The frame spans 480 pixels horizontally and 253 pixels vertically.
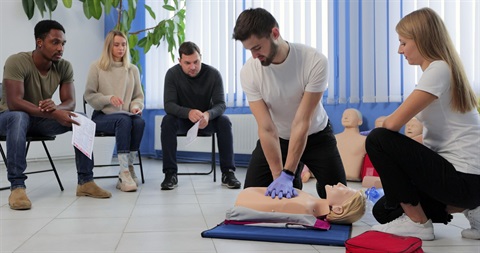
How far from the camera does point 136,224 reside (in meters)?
1.96

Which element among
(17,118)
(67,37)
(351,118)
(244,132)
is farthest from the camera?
(67,37)

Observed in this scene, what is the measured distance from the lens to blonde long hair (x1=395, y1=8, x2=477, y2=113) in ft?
5.20

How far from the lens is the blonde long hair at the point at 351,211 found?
187 centimetres

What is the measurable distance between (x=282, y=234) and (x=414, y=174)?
50cm

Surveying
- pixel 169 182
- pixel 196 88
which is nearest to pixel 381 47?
pixel 196 88

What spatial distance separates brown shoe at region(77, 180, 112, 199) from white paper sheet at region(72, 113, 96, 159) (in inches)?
6.7

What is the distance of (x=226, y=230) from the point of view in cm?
175

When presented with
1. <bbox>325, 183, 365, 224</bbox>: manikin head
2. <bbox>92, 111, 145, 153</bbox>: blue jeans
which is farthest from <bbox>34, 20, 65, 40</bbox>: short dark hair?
<bbox>325, 183, 365, 224</bbox>: manikin head

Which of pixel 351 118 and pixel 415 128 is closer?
pixel 415 128

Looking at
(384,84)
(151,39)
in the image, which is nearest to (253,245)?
(384,84)

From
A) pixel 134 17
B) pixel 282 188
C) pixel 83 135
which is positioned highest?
pixel 134 17

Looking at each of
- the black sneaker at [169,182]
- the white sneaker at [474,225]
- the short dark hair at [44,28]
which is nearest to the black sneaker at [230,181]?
the black sneaker at [169,182]

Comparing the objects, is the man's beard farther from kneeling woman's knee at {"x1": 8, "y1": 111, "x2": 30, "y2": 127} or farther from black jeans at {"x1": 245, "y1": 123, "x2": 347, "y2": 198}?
kneeling woman's knee at {"x1": 8, "y1": 111, "x2": 30, "y2": 127}

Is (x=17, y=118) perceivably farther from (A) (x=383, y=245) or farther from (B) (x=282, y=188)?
(A) (x=383, y=245)
